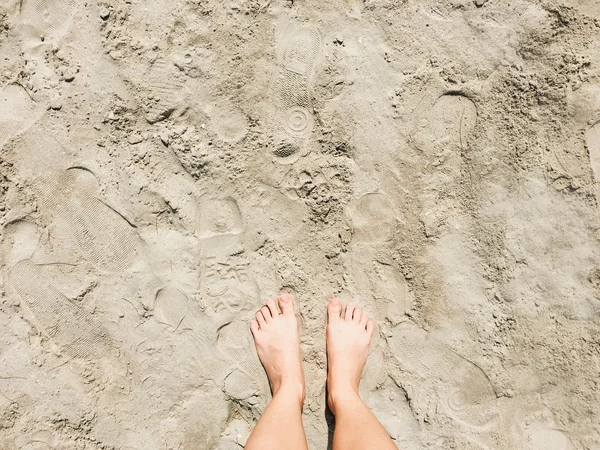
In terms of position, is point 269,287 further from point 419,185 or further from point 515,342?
point 515,342

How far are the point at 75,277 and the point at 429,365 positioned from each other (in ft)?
4.71

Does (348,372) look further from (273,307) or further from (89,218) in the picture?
(89,218)

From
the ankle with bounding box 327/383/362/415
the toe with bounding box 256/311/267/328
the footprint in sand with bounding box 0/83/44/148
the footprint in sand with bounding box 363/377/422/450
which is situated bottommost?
the footprint in sand with bounding box 363/377/422/450

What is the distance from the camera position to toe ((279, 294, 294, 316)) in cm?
173

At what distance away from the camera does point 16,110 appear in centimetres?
169

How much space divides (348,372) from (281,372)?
0.86 ft

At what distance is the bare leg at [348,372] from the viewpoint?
158cm

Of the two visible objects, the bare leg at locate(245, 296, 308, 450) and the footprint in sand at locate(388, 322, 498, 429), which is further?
the footprint in sand at locate(388, 322, 498, 429)

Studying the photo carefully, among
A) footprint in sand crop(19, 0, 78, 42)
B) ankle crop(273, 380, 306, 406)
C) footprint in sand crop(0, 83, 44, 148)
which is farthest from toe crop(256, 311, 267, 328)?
footprint in sand crop(19, 0, 78, 42)

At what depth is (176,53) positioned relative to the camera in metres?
1.67

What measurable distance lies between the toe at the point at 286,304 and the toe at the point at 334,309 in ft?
0.50

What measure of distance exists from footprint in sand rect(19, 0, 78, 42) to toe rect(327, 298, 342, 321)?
4.85 ft

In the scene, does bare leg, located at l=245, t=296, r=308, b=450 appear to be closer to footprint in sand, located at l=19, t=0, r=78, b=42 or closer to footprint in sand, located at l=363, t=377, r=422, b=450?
footprint in sand, located at l=363, t=377, r=422, b=450

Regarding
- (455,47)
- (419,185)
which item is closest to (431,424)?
(419,185)
